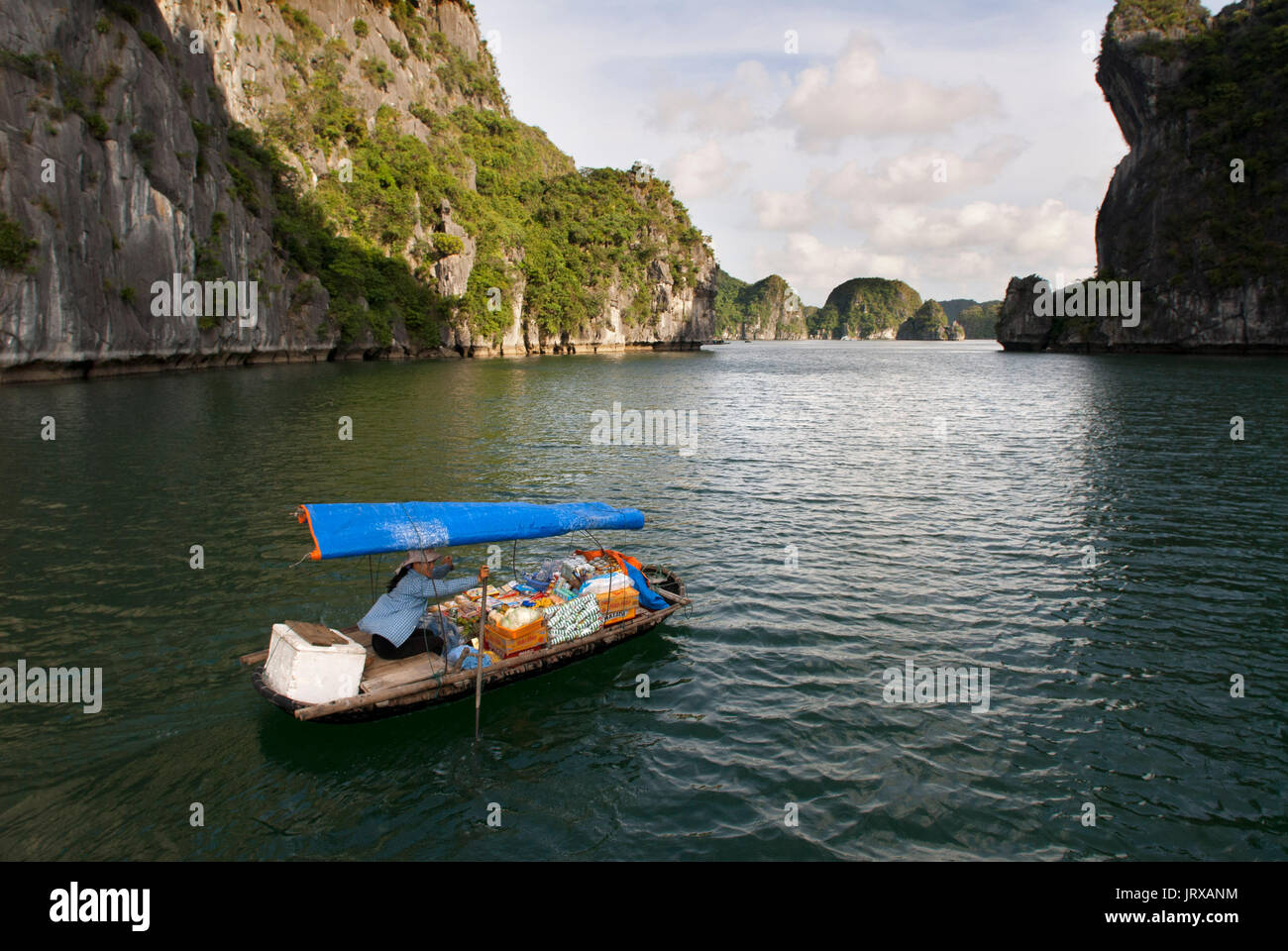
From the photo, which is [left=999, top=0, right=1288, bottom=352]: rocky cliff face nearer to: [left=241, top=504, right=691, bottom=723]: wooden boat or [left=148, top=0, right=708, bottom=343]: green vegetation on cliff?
[left=148, top=0, right=708, bottom=343]: green vegetation on cliff

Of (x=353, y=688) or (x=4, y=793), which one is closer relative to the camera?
(x=4, y=793)

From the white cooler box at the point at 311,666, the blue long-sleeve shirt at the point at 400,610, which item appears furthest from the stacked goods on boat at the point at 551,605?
the white cooler box at the point at 311,666

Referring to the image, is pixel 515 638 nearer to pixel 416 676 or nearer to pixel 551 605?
pixel 551 605

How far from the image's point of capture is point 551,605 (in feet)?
41.7

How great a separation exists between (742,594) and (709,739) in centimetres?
555

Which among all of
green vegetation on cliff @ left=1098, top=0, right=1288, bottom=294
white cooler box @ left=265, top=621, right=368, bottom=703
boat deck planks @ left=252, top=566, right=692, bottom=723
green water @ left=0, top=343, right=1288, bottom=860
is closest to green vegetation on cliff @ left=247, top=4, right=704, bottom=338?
green water @ left=0, top=343, right=1288, bottom=860

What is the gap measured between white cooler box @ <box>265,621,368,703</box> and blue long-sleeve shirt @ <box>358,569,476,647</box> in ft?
2.42

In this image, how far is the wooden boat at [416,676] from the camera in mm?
10016

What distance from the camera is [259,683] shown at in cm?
1030

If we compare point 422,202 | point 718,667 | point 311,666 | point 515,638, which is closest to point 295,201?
point 422,202

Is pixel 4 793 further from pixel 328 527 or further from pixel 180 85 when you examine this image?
pixel 180 85

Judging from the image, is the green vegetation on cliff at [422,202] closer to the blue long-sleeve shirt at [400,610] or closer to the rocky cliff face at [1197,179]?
the blue long-sleeve shirt at [400,610]

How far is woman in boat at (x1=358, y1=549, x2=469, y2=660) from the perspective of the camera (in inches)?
448
